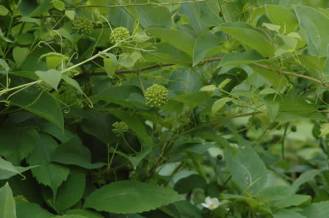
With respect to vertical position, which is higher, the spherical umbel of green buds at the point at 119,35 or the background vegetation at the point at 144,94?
the spherical umbel of green buds at the point at 119,35

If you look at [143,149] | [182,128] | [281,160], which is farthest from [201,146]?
[281,160]

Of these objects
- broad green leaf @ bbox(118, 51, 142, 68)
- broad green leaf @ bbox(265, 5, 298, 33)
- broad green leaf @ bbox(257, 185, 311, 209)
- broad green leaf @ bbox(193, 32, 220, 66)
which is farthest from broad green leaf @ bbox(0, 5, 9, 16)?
broad green leaf @ bbox(257, 185, 311, 209)

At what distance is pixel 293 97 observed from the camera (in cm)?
113

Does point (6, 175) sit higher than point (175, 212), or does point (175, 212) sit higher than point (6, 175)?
point (6, 175)

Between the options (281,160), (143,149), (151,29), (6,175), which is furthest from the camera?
(281,160)

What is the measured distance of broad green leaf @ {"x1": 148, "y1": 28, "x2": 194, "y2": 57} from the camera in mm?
1094

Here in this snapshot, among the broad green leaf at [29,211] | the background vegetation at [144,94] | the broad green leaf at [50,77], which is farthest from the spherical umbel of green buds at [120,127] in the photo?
the broad green leaf at [50,77]

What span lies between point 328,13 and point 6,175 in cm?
54

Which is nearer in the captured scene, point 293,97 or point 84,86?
point 293,97

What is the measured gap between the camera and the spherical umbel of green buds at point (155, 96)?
1137 millimetres

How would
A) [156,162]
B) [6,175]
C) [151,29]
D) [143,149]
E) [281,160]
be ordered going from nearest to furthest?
1. [6,175]
2. [151,29]
3. [143,149]
4. [156,162]
5. [281,160]

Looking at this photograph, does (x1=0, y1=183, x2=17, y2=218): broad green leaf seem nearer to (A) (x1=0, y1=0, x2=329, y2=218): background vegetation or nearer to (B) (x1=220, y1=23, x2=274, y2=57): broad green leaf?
(A) (x1=0, y1=0, x2=329, y2=218): background vegetation

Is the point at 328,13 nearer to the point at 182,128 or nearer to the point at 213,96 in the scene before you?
the point at 213,96

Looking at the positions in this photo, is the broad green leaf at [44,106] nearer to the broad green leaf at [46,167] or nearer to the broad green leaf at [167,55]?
the broad green leaf at [46,167]
